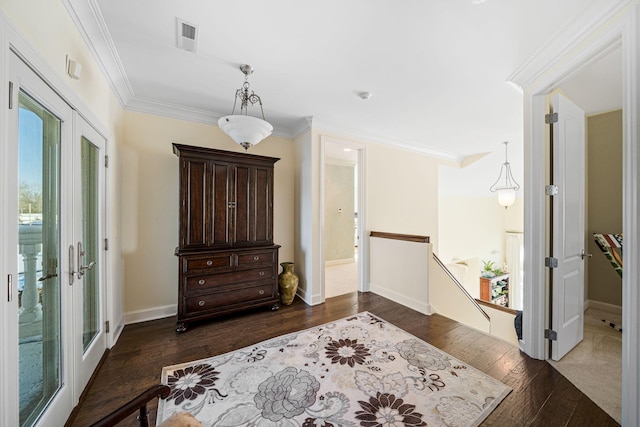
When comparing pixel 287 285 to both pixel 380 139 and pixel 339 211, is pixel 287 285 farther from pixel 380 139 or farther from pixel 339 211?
pixel 339 211

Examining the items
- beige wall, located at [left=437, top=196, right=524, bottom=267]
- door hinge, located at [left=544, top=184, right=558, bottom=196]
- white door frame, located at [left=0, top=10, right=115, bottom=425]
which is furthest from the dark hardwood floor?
beige wall, located at [left=437, top=196, right=524, bottom=267]

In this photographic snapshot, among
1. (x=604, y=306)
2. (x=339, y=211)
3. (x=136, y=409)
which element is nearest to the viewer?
(x=136, y=409)

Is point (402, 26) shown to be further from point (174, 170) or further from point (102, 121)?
point (174, 170)

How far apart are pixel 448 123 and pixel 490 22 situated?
2071mm

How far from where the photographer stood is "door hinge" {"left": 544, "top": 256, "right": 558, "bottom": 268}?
2.13 metres

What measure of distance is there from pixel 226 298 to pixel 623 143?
3494 mm

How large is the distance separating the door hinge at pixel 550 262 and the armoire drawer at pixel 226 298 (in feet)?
9.46

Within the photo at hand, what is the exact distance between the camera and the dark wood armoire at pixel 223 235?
2.77 metres

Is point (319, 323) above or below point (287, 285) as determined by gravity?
below

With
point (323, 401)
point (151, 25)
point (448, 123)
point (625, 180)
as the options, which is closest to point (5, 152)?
point (151, 25)

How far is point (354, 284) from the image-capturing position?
4578 mm

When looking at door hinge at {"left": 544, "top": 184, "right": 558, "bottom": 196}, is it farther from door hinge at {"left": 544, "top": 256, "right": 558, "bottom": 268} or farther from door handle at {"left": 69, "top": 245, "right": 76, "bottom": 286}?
door handle at {"left": 69, "top": 245, "right": 76, "bottom": 286}

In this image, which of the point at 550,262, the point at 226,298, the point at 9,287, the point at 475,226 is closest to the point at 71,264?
the point at 9,287

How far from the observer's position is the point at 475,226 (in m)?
7.04
